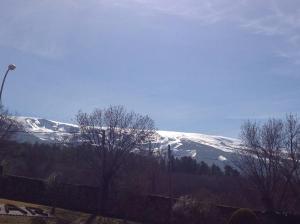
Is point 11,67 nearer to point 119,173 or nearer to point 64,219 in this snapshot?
point 64,219

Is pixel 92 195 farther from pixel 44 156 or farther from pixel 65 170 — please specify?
pixel 44 156

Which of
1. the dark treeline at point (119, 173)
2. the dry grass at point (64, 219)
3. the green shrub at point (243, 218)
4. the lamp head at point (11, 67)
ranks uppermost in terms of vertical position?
the lamp head at point (11, 67)

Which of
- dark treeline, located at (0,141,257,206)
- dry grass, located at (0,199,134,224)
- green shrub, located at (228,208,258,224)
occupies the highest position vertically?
dark treeline, located at (0,141,257,206)

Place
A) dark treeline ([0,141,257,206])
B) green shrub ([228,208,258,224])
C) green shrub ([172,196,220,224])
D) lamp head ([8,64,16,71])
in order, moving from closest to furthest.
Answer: lamp head ([8,64,16,71]) < green shrub ([228,208,258,224]) < green shrub ([172,196,220,224]) < dark treeline ([0,141,257,206])

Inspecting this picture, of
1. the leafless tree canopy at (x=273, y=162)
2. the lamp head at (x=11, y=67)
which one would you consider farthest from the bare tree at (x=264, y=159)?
the lamp head at (x=11, y=67)

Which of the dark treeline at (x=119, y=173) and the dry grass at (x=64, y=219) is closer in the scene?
the dry grass at (x=64, y=219)

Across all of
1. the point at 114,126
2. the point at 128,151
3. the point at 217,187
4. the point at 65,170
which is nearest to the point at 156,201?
the point at 128,151

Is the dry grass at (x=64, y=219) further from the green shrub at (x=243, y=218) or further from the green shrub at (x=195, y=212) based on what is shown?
the green shrub at (x=243, y=218)

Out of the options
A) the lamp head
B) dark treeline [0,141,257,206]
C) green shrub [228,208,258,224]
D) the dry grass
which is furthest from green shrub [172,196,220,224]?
the lamp head

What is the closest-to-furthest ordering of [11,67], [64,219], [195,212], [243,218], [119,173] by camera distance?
1. [11,67]
2. [243,218]
3. [195,212]
4. [64,219]
5. [119,173]

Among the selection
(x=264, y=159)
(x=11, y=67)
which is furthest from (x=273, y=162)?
(x=11, y=67)

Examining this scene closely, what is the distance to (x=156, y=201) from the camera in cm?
4212

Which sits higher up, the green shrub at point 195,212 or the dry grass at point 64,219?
the green shrub at point 195,212

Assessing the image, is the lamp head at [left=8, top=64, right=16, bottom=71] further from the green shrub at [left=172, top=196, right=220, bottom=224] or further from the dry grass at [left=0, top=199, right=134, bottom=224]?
the green shrub at [left=172, top=196, right=220, bottom=224]
